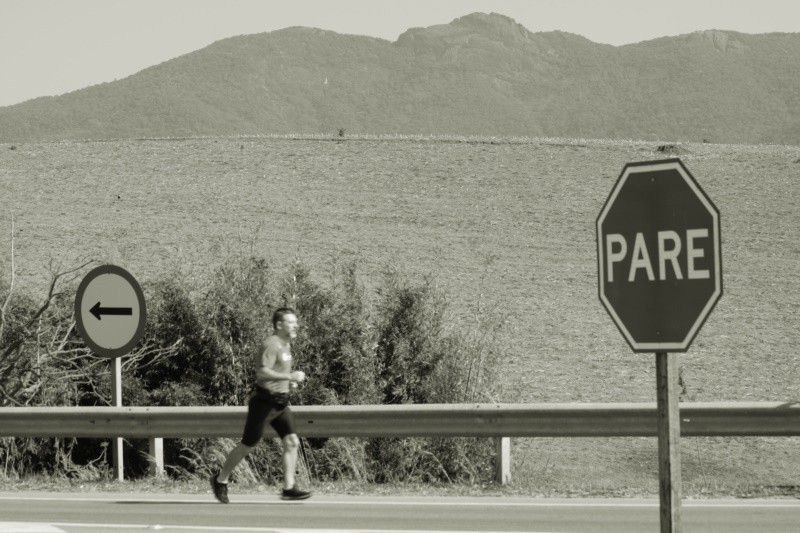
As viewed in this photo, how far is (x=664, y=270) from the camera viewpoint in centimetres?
462

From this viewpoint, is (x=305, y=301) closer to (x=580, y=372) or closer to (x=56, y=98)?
(x=580, y=372)

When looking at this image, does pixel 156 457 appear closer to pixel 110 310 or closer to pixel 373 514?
pixel 110 310

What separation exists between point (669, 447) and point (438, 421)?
6.65 m

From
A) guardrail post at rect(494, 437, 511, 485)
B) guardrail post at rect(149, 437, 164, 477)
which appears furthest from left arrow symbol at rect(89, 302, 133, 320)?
guardrail post at rect(494, 437, 511, 485)

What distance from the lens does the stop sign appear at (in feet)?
14.9

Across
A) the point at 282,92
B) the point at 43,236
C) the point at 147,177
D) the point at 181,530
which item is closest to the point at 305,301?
the point at 181,530

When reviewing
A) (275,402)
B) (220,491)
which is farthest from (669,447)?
(220,491)

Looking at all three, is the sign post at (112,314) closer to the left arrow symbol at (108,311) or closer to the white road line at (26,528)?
the left arrow symbol at (108,311)

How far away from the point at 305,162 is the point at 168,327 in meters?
29.6

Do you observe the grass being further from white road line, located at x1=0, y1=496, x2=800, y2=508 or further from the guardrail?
white road line, located at x1=0, y1=496, x2=800, y2=508

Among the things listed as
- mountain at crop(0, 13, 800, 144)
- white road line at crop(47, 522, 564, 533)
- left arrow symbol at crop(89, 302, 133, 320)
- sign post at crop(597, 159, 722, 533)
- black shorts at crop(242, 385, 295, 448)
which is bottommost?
white road line at crop(47, 522, 564, 533)

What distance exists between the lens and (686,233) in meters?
4.58

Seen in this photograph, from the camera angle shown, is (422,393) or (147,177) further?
(147,177)

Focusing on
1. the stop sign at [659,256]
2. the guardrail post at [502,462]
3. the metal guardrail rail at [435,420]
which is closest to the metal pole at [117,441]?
the metal guardrail rail at [435,420]
